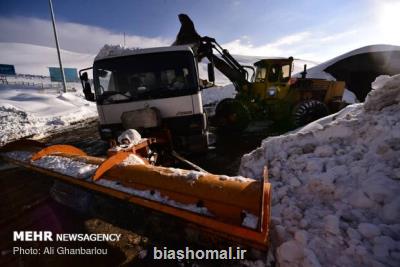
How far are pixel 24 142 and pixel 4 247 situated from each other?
2234mm

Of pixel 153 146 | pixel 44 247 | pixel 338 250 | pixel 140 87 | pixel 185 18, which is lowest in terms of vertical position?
pixel 44 247

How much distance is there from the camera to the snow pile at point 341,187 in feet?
5.36

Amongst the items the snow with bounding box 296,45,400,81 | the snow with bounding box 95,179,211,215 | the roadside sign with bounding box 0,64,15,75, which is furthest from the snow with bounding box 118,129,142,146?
the roadside sign with bounding box 0,64,15,75

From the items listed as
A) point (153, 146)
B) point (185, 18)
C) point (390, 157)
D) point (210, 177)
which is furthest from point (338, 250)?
point (185, 18)

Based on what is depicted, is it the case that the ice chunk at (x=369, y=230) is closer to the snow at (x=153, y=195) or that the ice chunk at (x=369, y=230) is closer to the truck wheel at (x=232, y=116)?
the snow at (x=153, y=195)

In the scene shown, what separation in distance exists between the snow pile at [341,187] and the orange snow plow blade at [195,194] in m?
0.53

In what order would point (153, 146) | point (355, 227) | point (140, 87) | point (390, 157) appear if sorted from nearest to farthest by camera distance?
point (355, 227) → point (390, 157) → point (153, 146) → point (140, 87)

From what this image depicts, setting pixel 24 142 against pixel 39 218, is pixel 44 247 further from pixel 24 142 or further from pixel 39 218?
Answer: pixel 24 142

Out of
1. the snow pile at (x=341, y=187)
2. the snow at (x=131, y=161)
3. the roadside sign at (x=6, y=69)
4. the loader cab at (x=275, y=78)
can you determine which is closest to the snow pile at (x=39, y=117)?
the snow at (x=131, y=161)

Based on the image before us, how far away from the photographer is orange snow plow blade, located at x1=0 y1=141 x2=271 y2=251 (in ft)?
4.70

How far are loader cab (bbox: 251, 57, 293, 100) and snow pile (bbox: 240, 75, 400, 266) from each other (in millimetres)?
4167

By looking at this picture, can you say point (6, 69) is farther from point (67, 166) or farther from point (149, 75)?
point (67, 166)

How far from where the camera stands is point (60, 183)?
2.81 m

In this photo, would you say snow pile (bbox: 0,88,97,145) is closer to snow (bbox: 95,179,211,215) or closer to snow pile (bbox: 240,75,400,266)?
snow (bbox: 95,179,211,215)
